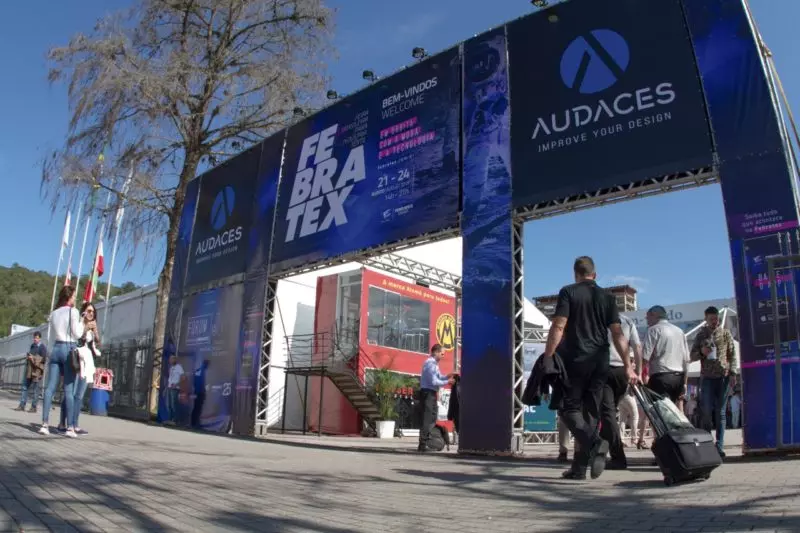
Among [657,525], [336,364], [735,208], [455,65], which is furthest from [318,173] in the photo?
[657,525]

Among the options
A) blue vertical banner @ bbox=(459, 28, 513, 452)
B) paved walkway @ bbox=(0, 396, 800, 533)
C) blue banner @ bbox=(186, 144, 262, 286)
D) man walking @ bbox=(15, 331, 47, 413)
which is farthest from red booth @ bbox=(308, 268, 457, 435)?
paved walkway @ bbox=(0, 396, 800, 533)

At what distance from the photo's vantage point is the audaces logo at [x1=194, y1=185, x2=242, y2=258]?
15.7 m

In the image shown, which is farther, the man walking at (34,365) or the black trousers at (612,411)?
the man walking at (34,365)

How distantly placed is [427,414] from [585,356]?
5.22 meters

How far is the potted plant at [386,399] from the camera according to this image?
55.0 ft

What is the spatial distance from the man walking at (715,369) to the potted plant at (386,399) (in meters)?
10.6

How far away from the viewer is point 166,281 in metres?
19.0

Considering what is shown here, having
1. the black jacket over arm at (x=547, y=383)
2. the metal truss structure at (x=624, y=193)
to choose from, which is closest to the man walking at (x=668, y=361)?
the black jacket over arm at (x=547, y=383)

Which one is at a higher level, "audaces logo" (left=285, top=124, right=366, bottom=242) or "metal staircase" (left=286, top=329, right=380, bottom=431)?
"audaces logo" (left=285, top=124, right=366, bottom=242)

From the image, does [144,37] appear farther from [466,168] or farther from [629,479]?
[629,479]

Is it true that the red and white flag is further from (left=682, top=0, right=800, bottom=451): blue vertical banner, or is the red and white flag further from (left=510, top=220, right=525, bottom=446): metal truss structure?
(left=682, top=0, right=800, bottom=451): blue vertical banner

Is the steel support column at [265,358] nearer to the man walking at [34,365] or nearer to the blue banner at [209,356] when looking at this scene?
the blue banner at [209,356]

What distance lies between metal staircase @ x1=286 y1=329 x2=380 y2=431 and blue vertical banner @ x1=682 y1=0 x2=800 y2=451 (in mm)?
10880

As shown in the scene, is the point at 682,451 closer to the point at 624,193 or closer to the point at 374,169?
the point at 624,193
